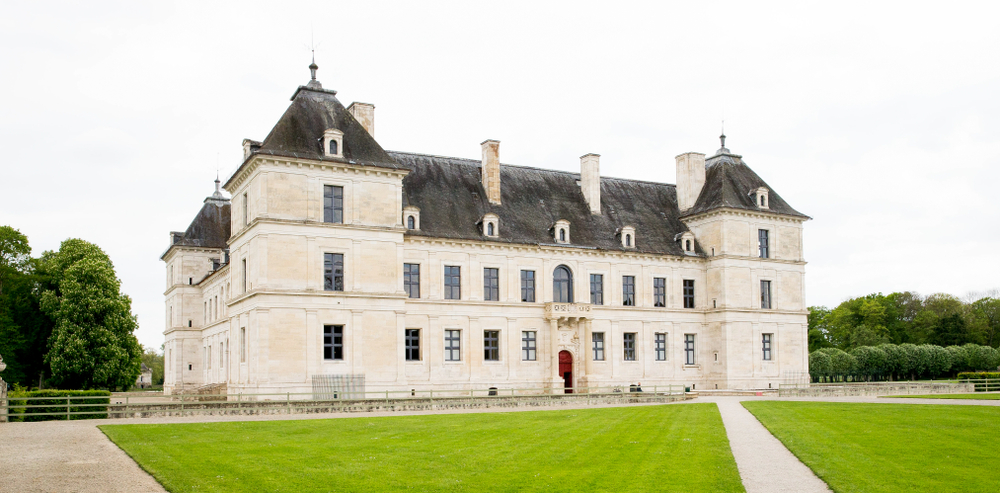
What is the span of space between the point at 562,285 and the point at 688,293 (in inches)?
352

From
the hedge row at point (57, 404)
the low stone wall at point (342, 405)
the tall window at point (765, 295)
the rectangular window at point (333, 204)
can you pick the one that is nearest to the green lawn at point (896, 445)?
the low stone wall at point (342, 405)

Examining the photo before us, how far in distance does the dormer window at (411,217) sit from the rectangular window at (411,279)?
77.9 inches

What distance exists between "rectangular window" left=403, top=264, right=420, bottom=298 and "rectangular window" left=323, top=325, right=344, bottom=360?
474cm

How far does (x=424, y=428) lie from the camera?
23469mm

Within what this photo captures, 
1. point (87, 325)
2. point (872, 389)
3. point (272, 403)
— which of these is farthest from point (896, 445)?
point (87, 325)

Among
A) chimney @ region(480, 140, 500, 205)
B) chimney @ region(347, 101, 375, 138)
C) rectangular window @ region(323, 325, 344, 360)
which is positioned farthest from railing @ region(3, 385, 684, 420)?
chimney @ region(347, 101, 375, 138)

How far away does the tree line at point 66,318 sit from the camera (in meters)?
50.8

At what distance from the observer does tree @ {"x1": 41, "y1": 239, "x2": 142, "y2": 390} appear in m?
50.3

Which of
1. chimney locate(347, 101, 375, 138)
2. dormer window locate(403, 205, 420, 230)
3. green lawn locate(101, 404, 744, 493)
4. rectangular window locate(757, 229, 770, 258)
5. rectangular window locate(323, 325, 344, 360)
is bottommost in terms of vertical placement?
green lawn locate(101, 404, 744, 493)

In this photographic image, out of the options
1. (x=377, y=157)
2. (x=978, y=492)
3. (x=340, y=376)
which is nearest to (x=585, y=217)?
(x=377, y=157)

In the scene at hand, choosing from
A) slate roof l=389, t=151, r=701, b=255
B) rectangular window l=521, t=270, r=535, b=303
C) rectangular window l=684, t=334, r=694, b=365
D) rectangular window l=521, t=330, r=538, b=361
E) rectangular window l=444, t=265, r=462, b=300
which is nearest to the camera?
rectangular window l=444, t=265, r=462, b=300

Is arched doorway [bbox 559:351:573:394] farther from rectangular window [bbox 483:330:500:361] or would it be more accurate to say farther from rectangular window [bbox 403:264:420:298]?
rectangular window [bbox 403:264:420:298]

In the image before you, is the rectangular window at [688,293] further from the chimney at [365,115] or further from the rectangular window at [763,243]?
the chimney at [365,115]

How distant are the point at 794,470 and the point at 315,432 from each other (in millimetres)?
12439
